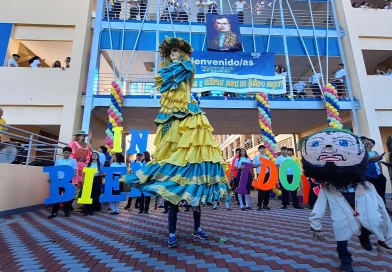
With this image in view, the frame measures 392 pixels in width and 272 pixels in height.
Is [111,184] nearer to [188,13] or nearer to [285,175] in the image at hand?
[285,175]

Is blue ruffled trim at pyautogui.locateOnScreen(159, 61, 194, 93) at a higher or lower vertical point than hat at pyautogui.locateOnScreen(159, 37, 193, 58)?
lower

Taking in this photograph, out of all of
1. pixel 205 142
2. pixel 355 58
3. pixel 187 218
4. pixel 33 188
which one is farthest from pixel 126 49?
pixel 355 58

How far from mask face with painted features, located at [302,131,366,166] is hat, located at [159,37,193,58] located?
6.50 feet

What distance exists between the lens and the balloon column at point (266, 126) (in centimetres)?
857

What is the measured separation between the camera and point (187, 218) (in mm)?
4961

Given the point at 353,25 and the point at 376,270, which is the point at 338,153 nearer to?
the point at 376,270

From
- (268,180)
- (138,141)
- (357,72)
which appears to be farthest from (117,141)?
(357,72)

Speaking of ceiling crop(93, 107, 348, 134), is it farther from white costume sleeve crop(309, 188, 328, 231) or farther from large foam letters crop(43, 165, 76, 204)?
white costume sleeve crop(309, 188, 328, 231)

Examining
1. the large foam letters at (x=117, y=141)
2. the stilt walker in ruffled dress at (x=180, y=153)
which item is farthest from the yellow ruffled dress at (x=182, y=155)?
the large foam letters at (x=117, y=141)

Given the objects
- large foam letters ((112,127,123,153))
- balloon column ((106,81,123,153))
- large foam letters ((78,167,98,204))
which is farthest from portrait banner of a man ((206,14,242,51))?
large foam letters ((78,167,98,204))

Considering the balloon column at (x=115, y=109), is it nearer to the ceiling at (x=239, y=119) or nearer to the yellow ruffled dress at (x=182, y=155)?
the ceiling at (x=239, y=119)

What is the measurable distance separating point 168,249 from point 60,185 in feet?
11.8

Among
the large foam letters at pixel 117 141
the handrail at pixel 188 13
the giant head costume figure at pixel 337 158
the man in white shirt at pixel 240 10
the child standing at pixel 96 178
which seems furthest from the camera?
the man in white shirt at pixel 240 10

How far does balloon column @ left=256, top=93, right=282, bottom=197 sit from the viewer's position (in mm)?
8575
